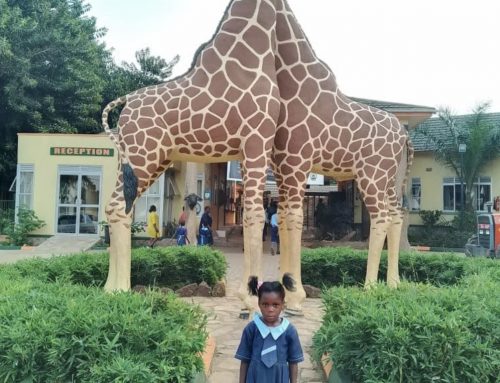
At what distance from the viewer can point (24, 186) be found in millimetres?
16984

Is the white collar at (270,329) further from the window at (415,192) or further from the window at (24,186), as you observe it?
the window at (415,192)

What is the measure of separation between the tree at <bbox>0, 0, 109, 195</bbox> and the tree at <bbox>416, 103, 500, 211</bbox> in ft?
46.4

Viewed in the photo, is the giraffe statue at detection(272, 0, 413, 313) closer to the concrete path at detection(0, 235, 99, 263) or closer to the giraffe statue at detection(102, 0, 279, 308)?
the giraffe statue at detection(102, 0, 279, 308)

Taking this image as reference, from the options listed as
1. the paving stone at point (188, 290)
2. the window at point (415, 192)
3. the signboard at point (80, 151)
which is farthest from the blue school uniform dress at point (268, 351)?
the window at point (415, 192)

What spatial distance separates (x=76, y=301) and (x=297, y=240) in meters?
3.10

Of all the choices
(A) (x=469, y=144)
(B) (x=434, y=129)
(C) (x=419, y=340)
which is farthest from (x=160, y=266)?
(B) (x=434, y=129)

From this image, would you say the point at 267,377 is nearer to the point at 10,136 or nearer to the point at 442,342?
the point at 442,342

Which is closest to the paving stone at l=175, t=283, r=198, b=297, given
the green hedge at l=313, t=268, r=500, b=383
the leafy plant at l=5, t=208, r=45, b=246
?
the green hedge at l=313, t=268, r=500, b=383

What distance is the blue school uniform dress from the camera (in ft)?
9.12

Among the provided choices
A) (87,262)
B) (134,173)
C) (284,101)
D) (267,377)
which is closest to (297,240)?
(284,101)

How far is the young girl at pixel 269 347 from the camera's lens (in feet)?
9.13

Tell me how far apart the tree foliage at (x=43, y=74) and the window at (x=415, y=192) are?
14.1 meters

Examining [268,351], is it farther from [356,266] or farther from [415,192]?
[415,192]

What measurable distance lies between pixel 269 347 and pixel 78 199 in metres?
15.2
